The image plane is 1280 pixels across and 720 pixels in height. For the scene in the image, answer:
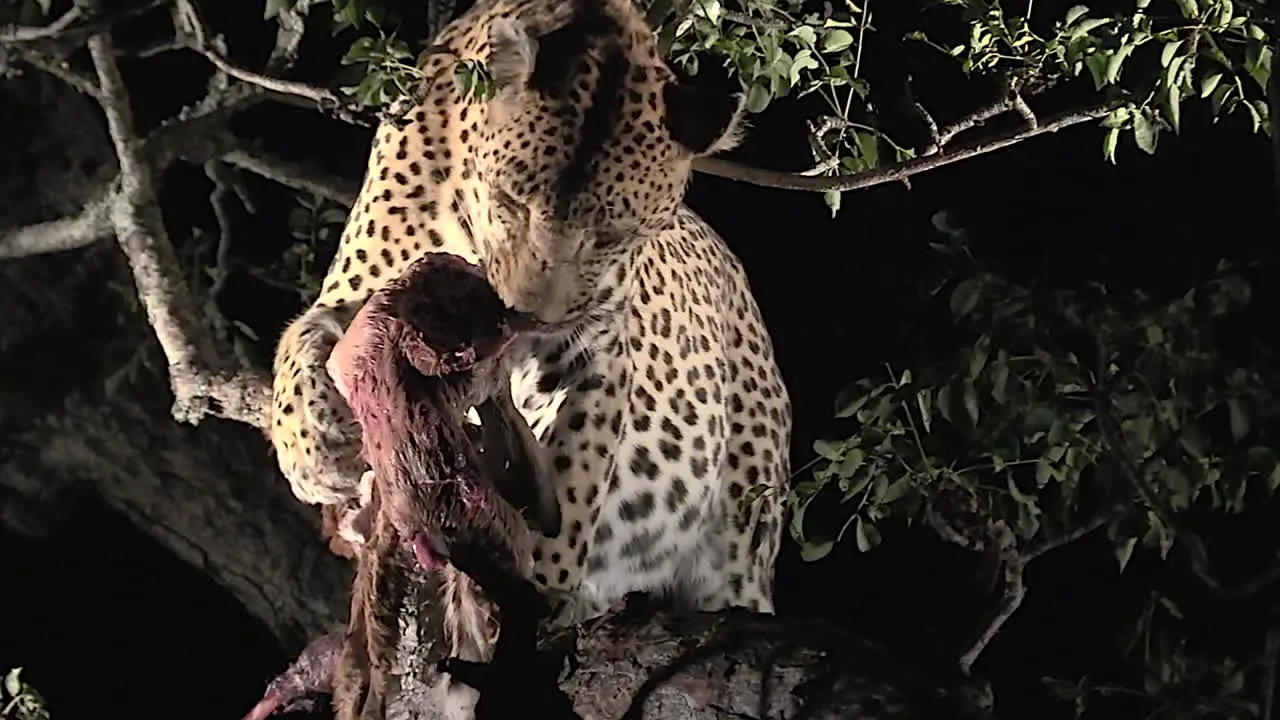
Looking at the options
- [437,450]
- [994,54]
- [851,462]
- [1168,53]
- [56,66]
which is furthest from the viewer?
[56,66]

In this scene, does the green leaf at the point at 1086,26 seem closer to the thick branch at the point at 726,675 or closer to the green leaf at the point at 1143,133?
the green leaf at the point at 1143,133

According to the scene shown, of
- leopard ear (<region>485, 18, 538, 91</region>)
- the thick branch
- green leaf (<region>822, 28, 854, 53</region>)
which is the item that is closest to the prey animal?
the thick branch

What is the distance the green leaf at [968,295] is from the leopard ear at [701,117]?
310 mm

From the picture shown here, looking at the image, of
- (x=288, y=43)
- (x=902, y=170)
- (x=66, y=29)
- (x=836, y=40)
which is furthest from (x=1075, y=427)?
(x=66, y=29)

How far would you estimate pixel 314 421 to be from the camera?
1354 mm

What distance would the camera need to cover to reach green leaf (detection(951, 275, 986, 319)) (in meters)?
1.57

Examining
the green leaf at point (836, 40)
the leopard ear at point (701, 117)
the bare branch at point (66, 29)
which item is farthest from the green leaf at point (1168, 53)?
the bare branch at point (66, 29)

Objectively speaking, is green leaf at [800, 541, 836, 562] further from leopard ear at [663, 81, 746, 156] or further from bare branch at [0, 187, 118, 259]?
bare branch at [0, 187, 118, 259]

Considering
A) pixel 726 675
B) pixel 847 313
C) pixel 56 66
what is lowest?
pixel 726 675

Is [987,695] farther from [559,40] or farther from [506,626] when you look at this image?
[559,40]

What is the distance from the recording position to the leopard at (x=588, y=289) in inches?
53.7

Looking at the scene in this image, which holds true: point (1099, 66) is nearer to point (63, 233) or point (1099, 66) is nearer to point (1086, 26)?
point (1086, 26)

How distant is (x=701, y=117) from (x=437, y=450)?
1.77 ft

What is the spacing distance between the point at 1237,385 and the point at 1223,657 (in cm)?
56
